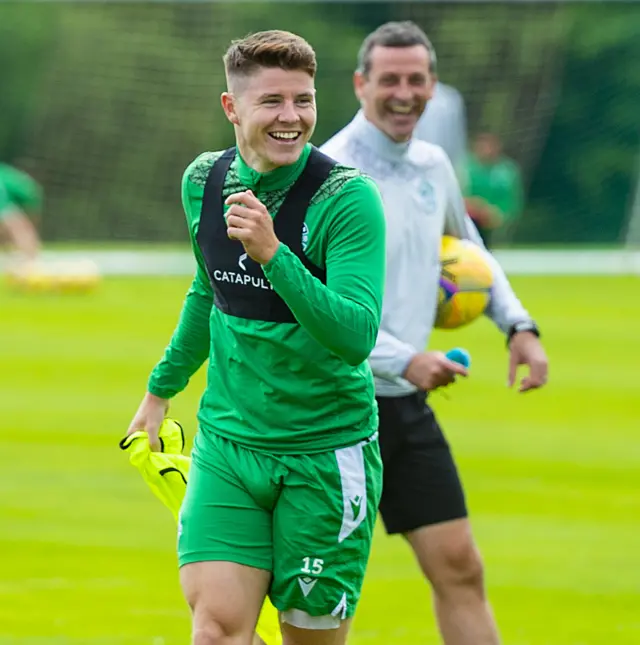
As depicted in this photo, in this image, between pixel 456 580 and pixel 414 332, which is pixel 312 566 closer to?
pixel 456 580

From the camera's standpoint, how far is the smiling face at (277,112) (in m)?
4.75

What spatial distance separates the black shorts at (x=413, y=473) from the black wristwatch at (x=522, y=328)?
0.49 m

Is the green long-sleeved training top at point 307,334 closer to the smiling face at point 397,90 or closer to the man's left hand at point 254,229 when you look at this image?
the man's left hand at point 254,229

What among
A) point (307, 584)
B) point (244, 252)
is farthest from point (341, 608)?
point (244, 252)

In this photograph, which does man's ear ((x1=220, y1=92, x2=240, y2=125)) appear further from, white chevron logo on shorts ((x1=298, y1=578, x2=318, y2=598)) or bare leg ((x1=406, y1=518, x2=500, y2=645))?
bare leg ((x1=406, y1=518, x2=500, y2=645))

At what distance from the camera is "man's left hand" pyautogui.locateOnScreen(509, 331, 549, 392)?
6246 mm

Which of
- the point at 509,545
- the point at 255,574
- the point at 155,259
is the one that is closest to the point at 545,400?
the point at 509,545

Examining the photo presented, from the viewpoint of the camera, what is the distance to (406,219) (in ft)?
20.1

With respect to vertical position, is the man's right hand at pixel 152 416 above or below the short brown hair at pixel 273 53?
below

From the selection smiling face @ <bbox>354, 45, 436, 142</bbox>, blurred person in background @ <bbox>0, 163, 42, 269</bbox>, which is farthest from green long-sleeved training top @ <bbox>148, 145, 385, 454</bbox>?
blurred person in background @ <bbox>0, 163, 42, 269</bbox>

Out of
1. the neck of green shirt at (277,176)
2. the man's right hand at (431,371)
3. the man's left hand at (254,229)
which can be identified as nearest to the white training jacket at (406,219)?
the man's right hand at (431,371)

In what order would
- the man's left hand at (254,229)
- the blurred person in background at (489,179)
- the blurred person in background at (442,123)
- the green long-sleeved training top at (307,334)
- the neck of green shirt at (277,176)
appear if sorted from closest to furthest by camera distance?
the man's left hand at (254,229) < the green long-sleeved training top at (307,334) < the neck of green shirt at (277,176) < the blurred person in background at (442,123) < the blurred person in background at (489,179)

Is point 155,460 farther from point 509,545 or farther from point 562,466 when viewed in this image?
point 562,466

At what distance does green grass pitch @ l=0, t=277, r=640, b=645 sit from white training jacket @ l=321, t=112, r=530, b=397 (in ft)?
5.32
